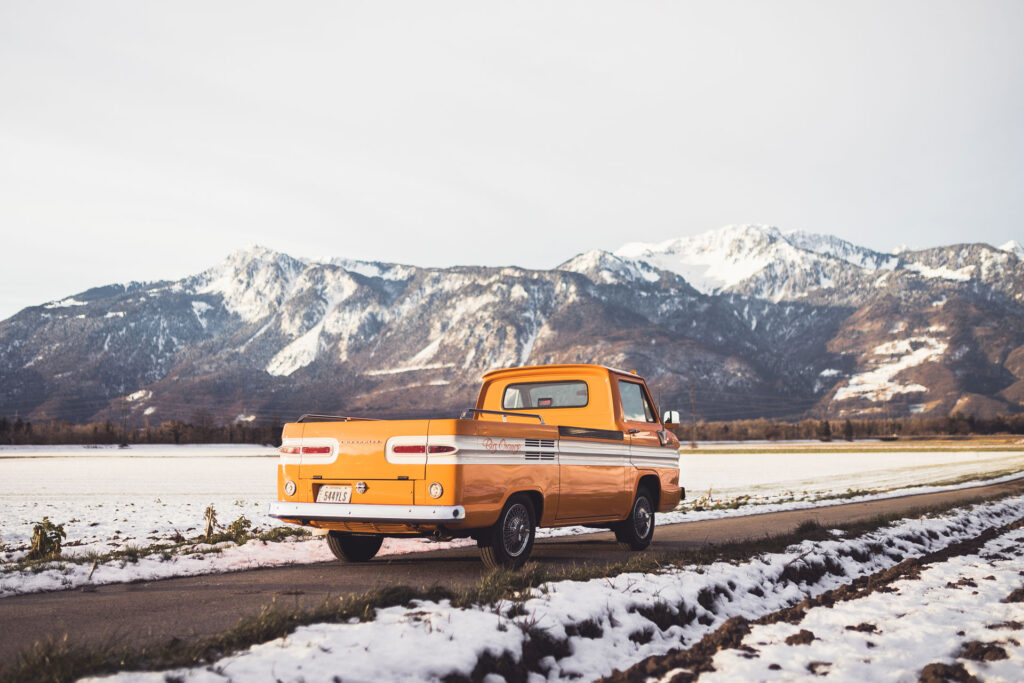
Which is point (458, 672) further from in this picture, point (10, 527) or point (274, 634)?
point (10, 527)

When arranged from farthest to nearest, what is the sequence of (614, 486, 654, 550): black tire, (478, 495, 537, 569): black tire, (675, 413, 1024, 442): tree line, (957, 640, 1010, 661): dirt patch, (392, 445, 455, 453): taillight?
(675, 413, 1024, 442): tree line, (614, 486, 654, 550): black tire, (478, 495, 537, 569): black tire, (392, 445, 455, 453): taillight, (957, 640, 1010, 661): dirt patch

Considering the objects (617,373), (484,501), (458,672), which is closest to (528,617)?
(458,672)

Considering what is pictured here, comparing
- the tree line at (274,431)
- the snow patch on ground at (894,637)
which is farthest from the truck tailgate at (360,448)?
the tree line at (274,431)

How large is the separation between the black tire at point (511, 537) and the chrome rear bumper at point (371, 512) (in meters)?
0.93

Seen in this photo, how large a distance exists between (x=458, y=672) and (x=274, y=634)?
51.8 inches

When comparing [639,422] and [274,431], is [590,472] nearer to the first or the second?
[639,422]

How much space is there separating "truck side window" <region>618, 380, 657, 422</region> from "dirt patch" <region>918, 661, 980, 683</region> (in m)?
6.80

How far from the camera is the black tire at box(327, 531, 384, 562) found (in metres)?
11.0

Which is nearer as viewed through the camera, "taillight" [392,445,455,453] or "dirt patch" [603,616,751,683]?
"dirt patch" [603,616,751,683]

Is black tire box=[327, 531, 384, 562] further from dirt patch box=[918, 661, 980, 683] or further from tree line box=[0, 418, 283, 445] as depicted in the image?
tree line box=[0, 418, 283, 445]

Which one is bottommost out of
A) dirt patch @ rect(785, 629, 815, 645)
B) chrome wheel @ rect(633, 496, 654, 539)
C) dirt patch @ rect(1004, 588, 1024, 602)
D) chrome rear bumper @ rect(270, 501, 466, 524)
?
dirt patch @ rect(1004, 588, 1024, 602)

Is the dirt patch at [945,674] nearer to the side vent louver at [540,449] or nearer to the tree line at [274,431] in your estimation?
the side vent louver at [540,449]

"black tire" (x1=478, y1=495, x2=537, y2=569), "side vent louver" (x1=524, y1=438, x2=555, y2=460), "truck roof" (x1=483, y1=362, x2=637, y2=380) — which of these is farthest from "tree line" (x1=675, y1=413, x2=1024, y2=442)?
"black tire" (x1=478, y1=495, x2=537, y2=569)

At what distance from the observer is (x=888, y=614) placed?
779 centimetres
